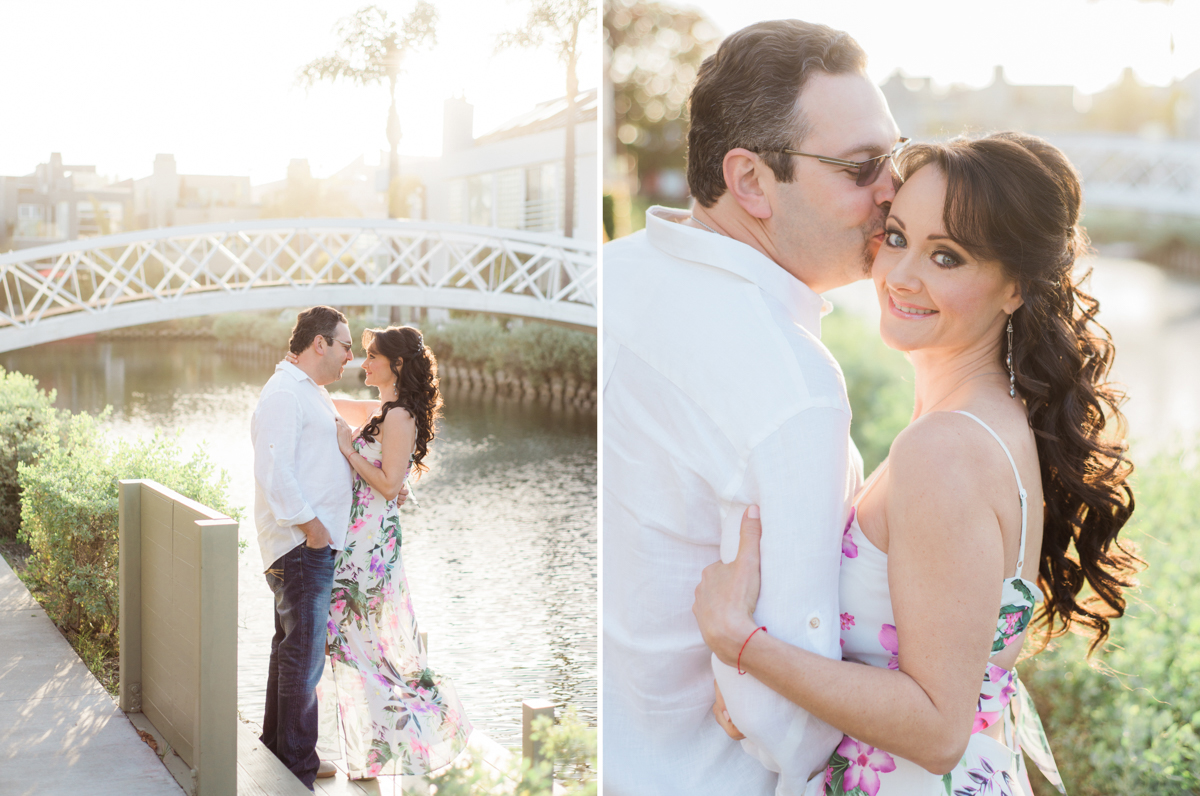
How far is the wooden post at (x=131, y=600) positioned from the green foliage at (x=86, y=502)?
31 centimetres

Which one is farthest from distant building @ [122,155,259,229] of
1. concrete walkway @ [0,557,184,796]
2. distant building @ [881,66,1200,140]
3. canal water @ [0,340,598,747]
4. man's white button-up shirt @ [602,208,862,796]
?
man's white button-up shirt @ [602,208,862,796]

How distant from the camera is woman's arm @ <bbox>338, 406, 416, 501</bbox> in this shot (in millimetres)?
2969

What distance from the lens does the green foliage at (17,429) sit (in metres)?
3.68

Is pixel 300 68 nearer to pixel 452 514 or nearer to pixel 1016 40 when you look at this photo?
pixel 1016 40

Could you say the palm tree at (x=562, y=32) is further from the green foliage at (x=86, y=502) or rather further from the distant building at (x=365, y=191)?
the green foliage at (x=86, y=502)

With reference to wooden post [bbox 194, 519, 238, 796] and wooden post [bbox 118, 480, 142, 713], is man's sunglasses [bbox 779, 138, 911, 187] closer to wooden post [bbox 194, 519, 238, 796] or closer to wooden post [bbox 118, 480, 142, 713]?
wooden post [bbox 194, 519, 238, 796]

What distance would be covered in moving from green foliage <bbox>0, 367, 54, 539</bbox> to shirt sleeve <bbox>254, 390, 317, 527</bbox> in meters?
1.44

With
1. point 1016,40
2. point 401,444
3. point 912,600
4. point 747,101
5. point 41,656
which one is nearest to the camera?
point 912,600

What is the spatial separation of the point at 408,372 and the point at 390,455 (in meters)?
0.26

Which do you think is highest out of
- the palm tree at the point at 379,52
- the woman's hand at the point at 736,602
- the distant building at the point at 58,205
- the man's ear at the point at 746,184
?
the palm tree at the point at 379,52

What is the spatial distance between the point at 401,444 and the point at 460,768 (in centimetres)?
100

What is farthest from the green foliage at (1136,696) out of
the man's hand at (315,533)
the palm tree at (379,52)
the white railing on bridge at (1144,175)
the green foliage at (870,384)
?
the palm tree at (379,52)

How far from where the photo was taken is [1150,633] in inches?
104

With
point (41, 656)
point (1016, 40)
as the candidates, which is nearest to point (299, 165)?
point (41, 656)
